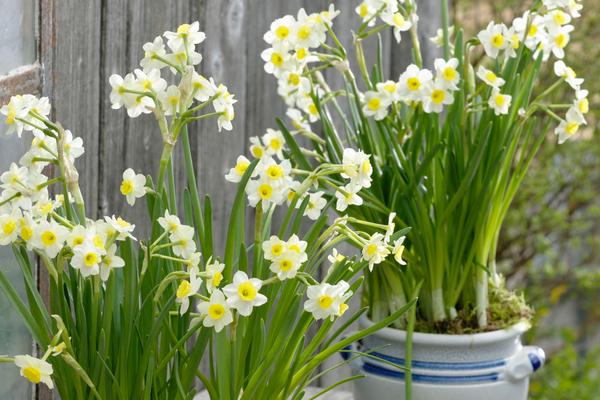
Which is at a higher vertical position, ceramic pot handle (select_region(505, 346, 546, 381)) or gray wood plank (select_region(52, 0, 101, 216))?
gray wood plank (select_region(52, 0, 101, 216))

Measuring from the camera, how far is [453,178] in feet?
5.03

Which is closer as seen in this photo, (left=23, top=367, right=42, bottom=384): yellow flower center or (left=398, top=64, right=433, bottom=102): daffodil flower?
(left=23, top=367, right=42, bottom=384): yellow flower center

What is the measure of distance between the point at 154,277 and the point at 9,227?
194 mm

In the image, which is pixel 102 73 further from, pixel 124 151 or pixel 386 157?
pixel 386 157

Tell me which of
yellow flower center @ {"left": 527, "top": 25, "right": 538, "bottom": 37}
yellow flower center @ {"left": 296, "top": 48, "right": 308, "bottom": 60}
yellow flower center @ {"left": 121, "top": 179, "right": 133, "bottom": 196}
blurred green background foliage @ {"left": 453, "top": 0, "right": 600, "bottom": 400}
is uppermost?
yellow flower center @ {"left": 527, "top": 25, "right": 538, "bottom": 37}

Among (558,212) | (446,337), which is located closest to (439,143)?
(446,337)

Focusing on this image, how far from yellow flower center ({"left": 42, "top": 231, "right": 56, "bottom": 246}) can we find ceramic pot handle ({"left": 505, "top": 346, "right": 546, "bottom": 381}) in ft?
2.57

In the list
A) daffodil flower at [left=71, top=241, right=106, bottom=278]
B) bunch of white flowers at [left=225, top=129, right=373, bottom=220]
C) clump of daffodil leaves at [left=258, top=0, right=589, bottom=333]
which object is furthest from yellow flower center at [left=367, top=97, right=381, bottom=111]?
daffodil flower at [left=71, top=241, right=106, bottom=278]

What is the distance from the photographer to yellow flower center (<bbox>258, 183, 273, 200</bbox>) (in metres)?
1.15

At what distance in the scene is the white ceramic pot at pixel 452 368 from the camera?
59.5 inches

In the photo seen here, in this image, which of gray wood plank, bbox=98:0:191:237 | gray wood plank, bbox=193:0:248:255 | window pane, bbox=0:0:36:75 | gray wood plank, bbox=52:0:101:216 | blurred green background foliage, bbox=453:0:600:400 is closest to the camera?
window pane, bbox=0:0:36:75

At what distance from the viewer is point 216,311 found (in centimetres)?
106

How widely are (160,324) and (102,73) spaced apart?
539 millimetres

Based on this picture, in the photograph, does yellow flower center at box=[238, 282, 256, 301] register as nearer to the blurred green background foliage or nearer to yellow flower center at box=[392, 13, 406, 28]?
yellow flower center at box=[392, 13, 406, 28]
